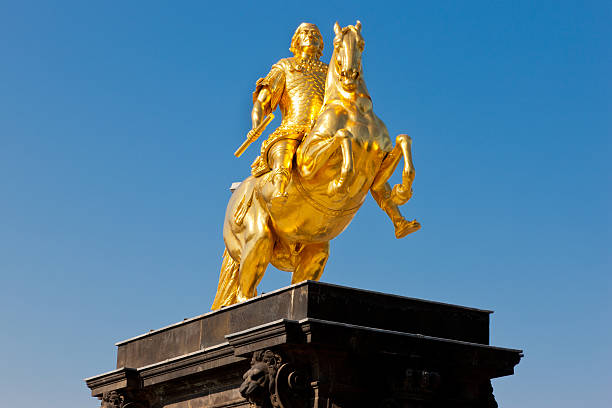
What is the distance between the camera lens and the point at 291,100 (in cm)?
1291

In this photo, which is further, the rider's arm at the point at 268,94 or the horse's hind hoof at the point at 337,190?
the rider's arm at the point at 268,94

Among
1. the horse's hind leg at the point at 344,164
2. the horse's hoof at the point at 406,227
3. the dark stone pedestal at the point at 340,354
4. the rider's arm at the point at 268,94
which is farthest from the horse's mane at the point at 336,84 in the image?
the dark stone pedestal at the point at 340,354

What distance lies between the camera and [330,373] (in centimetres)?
980

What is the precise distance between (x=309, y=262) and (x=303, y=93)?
1987mm

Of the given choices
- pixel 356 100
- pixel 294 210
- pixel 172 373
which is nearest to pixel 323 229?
pixel 294 210

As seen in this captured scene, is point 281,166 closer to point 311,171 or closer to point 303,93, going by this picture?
point 311,171

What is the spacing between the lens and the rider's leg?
1189cm

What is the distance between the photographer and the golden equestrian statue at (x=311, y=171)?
11602 millimetres

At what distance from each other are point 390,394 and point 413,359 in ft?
1.39

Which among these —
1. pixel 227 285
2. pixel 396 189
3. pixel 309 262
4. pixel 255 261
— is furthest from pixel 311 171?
pixel 227 285

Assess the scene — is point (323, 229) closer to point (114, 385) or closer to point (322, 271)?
point (322, 271)

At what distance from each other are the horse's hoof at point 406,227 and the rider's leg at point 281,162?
4.28ft

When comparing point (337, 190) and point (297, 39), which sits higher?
point (297, 39)

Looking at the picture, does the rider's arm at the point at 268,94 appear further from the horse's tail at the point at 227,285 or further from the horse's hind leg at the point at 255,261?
the horse's tail at the point at 227,285
